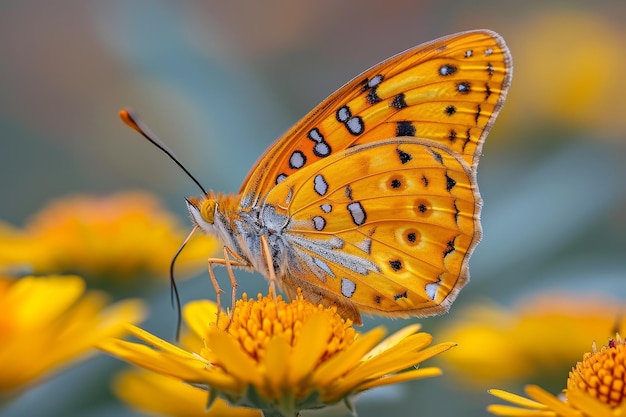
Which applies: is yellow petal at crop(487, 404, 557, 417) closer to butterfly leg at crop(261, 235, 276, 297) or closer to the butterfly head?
butterfly leg at crop(261, 235, 276, 297)

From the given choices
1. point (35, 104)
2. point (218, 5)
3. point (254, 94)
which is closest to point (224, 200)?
point (254, 94)

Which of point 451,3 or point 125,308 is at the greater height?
point 451,3

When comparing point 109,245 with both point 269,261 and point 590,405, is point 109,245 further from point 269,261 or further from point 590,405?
point 590,405

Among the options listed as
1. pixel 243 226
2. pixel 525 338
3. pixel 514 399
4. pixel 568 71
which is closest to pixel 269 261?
pixel 243 226

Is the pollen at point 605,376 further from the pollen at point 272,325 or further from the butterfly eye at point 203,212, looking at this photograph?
the butterfly eye at point 203,212

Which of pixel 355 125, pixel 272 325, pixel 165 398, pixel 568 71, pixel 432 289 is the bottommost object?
pixel 165 398

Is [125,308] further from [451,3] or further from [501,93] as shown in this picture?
[451,3]

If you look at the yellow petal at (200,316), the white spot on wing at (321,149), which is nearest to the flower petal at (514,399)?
the yellow petal at (200,316)
